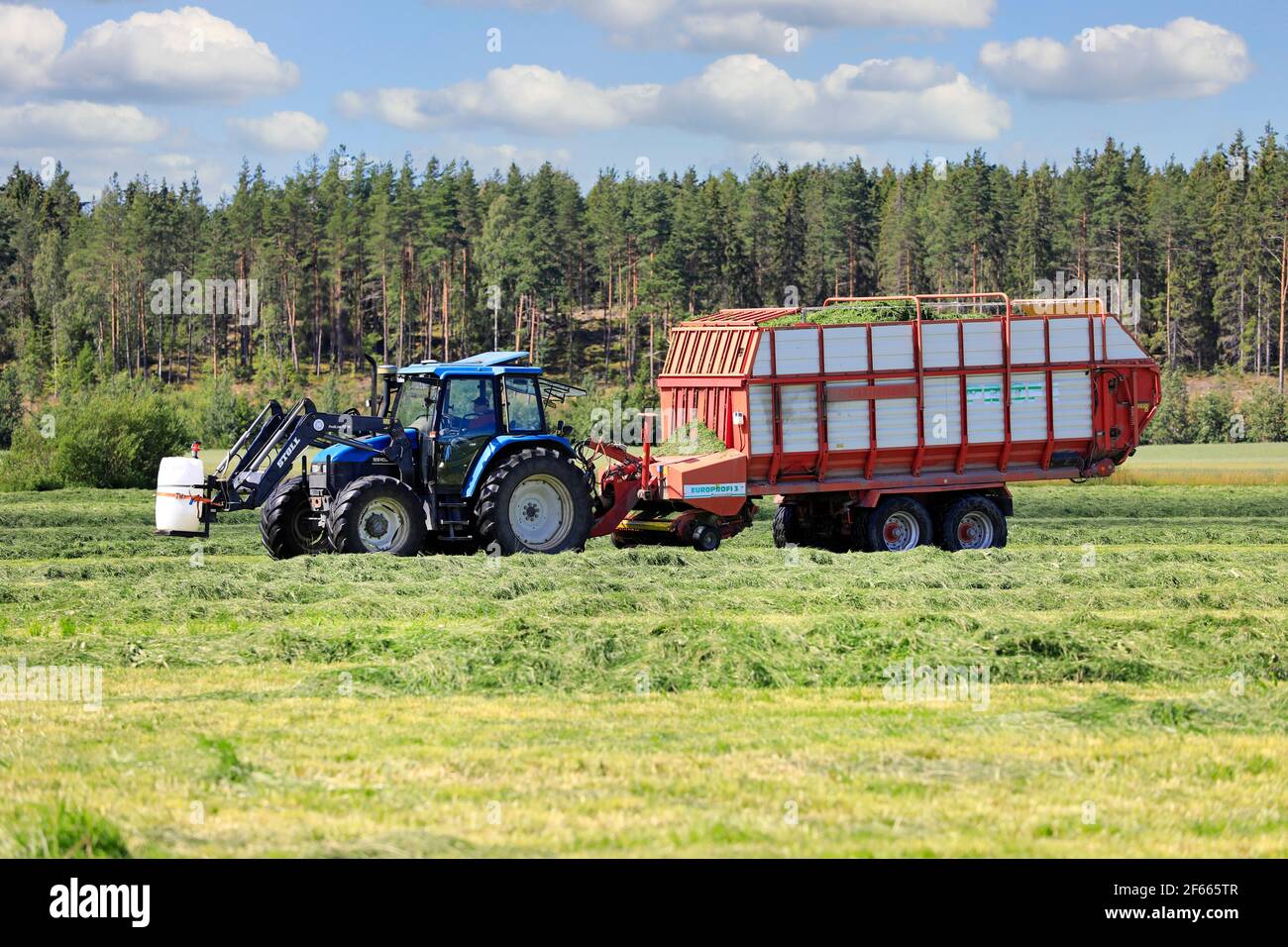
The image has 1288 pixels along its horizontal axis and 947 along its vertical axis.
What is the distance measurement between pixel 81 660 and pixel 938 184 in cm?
9767

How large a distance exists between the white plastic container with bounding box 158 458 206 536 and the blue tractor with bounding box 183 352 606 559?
136mm

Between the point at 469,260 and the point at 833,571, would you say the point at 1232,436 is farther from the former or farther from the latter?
the point at 833,571

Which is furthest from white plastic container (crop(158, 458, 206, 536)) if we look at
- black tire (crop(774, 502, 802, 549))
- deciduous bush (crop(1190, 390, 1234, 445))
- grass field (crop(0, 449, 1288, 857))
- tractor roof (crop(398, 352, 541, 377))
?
deciduous bush (crop(1190, 390, 1234, 445))

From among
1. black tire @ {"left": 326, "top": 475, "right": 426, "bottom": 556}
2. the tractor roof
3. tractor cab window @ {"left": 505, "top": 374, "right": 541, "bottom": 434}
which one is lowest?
black tire @ {"left": 326, "top": 475, "right": 426, "bottom": 556}

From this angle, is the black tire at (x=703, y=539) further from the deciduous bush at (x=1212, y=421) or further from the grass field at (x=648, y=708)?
the deciduous bush at (x=1212, y=421)

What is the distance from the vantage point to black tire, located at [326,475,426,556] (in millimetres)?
19219

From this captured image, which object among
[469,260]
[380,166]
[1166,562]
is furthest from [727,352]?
[380,166]

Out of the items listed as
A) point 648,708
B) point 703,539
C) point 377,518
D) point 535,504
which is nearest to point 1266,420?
point 703,539

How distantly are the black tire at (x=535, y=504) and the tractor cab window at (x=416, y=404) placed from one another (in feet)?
3.59

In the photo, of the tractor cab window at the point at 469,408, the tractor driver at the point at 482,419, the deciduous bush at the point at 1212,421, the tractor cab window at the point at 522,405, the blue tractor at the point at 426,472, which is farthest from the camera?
the deciduous bush at the point at 1212,421

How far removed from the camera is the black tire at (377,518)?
19219 millimetres

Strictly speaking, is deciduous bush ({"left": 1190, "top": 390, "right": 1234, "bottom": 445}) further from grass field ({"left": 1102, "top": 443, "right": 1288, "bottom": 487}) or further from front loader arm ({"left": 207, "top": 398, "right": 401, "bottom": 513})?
front loader arm ({"left": 207, "top": 398, "right": 401, "bottom": 513})

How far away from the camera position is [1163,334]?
90812 mm

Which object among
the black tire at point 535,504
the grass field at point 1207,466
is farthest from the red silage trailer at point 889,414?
the grass field at point 1207,466
